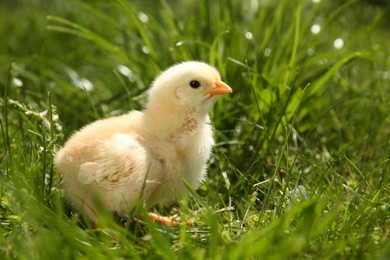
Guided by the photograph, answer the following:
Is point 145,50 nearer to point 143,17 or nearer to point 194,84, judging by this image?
point 143,17

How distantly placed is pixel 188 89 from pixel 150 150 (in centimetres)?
31

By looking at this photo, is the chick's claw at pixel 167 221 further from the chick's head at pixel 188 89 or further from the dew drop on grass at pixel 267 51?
the dew drop on grass at pixel 267 51

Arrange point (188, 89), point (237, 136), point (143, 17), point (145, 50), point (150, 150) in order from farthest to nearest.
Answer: point (143, 17) → point (145, 50) → point (237, 136) → point (188, 89) → point (150, 150)

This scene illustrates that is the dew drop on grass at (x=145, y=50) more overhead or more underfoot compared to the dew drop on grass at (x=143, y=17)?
more underfoot

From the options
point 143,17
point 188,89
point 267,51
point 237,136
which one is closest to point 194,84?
point 188,89

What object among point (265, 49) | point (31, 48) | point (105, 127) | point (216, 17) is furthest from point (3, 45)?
point (105, 127)

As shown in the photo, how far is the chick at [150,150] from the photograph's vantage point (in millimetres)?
2314

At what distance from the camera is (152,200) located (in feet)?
8.11

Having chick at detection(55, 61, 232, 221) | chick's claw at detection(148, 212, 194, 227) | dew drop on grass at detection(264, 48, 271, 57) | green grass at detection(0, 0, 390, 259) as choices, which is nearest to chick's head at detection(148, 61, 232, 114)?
chick at detection(55, 61, 232, 221)

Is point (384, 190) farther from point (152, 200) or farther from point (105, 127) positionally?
point (105, 127)

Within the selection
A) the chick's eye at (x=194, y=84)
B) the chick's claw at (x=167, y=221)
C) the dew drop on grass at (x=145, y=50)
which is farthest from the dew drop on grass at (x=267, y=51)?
the chick's claw at (x=167, y=221)

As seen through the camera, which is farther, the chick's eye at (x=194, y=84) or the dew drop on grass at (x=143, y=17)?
the dew drop on grass at (x=143, y=17)

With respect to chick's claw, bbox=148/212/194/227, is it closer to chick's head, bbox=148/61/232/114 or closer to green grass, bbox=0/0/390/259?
green grass, bbox=0/0/390/259

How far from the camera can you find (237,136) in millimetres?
3041
